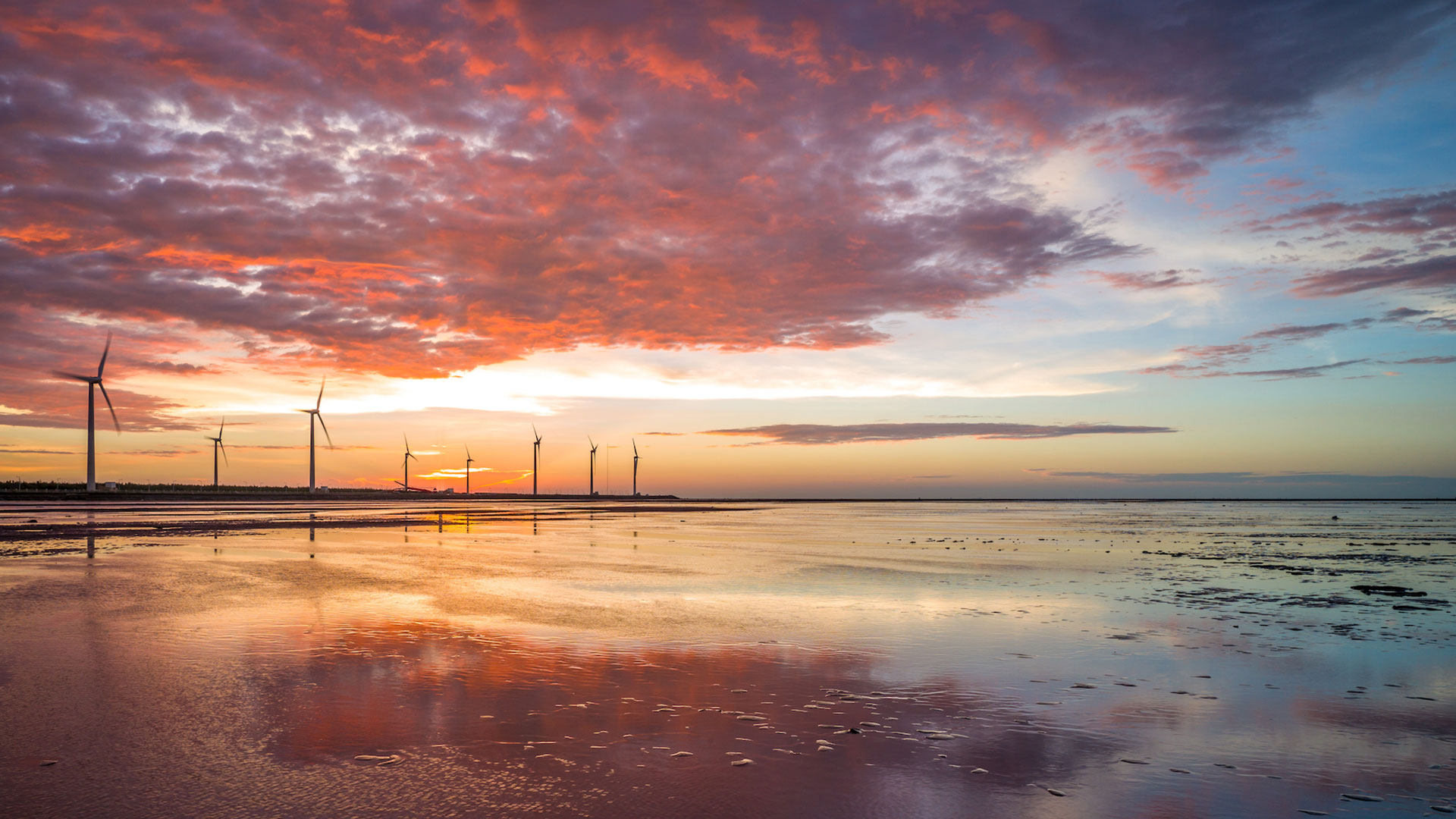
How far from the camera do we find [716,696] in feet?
28.7

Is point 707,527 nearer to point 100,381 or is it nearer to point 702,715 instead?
point 702,715

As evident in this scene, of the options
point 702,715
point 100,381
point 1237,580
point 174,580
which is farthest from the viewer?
point 100,381

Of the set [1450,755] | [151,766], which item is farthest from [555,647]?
[1450,755]

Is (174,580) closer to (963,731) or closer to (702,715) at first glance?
(702,715)

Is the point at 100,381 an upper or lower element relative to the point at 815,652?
upper

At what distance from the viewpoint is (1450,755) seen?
→ 7.21 metres

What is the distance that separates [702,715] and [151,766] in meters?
4.74

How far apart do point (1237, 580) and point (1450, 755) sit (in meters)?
15.1

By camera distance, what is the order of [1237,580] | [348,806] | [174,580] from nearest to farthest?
[348,806]
[174,580]
[1237,580]

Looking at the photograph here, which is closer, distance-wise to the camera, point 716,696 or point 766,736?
point 766,736

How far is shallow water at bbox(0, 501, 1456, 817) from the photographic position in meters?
6.05

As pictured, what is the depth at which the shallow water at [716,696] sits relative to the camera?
605 centimetres

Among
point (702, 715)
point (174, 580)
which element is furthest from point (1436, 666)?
point (174, 580)

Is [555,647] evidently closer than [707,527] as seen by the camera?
Yes
